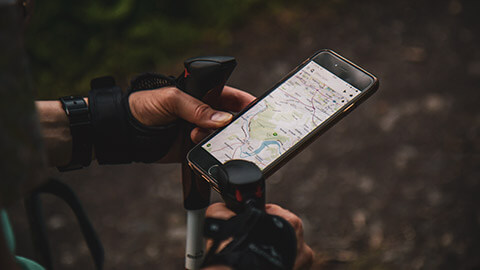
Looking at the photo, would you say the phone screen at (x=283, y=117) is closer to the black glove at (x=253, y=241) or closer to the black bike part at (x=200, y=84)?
the black bike part at (x=200, y=84)

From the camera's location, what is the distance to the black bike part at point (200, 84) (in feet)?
4.75

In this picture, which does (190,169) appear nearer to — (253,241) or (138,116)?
(138,116)

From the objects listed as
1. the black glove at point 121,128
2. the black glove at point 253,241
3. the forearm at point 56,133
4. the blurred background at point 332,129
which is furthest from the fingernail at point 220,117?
the blurred background at point 332,129

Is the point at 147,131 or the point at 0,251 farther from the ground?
the point at 0,251

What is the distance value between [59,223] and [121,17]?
170 cm

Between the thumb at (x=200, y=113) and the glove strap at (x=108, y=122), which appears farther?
the glove strap at (x=108, y=122)

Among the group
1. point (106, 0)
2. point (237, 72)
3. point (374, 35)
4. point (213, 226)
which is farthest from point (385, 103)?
point (213, 226)

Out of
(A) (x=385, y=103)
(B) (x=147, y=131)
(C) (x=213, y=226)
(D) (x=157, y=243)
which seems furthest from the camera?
(A) (x=385, y=103)

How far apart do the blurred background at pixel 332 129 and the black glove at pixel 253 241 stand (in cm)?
179

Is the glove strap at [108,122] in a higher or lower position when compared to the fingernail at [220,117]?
lower

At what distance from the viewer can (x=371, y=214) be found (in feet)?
10.1

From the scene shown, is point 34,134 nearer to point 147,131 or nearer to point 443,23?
point 147,131

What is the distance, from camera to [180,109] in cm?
167

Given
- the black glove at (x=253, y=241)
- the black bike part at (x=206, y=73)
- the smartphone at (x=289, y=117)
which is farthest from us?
the smartphone at (x=289, y=117)
